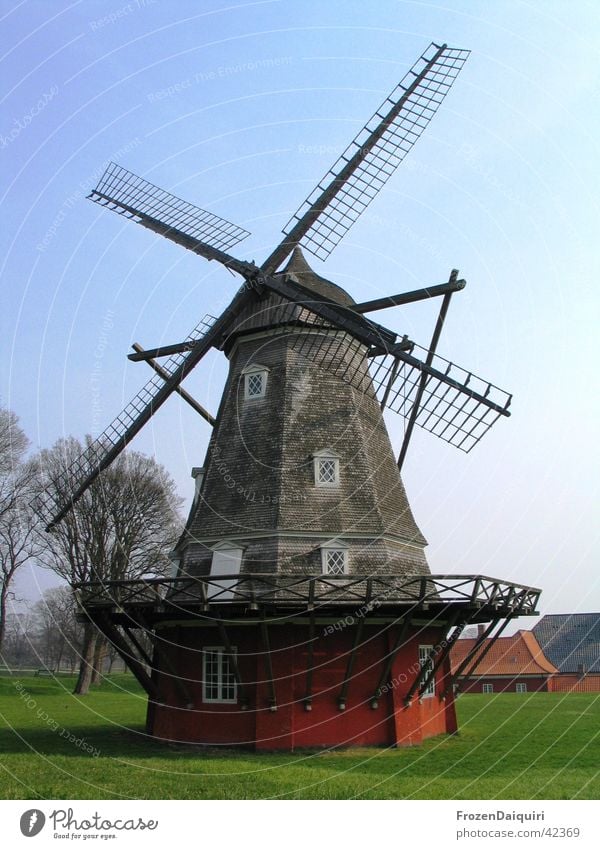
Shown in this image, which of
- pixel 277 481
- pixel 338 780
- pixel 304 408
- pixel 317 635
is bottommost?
pixel 338 780

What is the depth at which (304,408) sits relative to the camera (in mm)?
17734

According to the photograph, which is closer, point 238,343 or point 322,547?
point 322,547

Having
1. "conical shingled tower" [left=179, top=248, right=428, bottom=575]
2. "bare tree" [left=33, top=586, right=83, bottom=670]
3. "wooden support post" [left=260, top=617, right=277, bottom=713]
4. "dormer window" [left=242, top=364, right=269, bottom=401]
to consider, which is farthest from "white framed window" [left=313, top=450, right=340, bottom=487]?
"bare tree" [left=33, top=586, right=83, bottom=670]

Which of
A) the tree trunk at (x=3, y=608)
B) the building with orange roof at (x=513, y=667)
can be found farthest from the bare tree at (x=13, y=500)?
the building with orange roof at (x=513, y=667)

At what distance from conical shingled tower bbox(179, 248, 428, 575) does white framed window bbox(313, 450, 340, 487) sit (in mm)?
22

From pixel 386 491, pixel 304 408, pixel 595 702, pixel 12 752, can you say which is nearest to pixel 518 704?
pixel 595 702

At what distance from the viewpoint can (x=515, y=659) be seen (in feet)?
157

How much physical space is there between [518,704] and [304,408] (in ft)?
55.3

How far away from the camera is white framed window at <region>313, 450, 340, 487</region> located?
16.9 meters

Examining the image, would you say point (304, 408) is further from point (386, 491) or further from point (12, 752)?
point (12, 752)

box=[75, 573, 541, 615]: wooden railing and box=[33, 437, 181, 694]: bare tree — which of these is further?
box=[33, 437, 181, 694]: bare tree

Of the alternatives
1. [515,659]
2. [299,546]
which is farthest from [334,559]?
[515,659]

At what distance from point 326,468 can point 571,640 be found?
134 ft

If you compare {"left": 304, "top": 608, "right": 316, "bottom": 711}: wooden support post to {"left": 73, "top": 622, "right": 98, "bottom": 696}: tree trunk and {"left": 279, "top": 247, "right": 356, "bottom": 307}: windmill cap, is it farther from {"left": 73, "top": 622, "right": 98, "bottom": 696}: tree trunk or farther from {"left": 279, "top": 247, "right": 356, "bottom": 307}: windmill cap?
{"left": 73, "top": 622, "right": 98, "bottom": 696}: tree trunk
